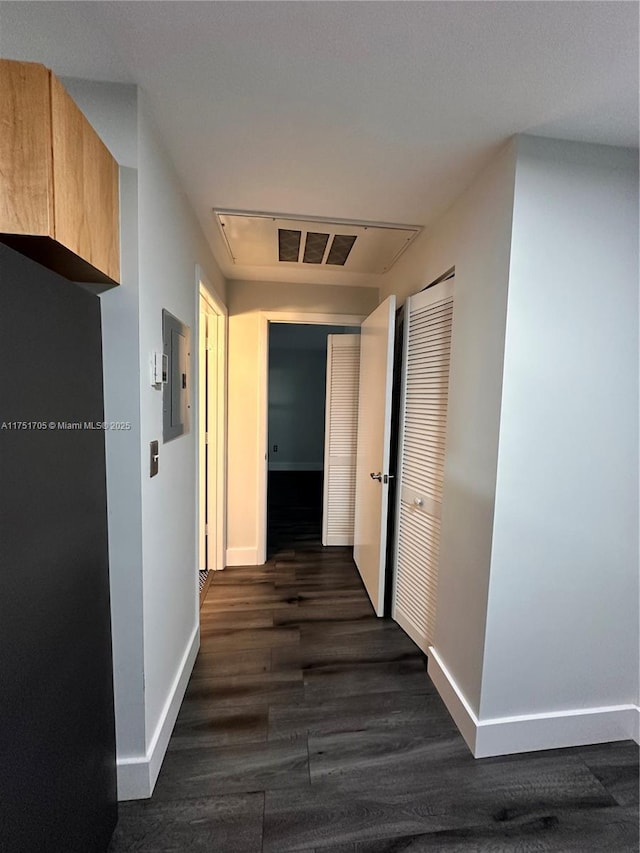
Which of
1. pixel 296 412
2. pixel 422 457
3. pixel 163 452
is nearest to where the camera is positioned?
pixel 163 452

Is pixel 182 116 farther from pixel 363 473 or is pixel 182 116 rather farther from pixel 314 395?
pixel 314 395

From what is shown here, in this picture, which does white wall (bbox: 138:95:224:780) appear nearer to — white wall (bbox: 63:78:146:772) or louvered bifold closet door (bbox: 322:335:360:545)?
white wall (bbox: 63:78:146:772)

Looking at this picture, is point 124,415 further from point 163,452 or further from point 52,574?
point 52,574

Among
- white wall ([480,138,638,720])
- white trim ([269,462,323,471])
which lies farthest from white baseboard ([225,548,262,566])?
white trim ([269,462,323,471])

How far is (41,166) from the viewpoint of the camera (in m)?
0.79

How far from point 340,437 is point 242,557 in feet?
4.43

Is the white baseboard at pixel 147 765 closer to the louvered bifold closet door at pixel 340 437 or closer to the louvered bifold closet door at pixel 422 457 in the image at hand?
the louvered bifold closet door at pixel 422 457

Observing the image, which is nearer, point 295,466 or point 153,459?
point 153,459

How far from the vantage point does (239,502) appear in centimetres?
284

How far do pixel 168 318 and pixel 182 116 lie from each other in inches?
25.7

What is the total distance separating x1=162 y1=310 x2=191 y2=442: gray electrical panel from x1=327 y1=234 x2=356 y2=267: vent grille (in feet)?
3.41

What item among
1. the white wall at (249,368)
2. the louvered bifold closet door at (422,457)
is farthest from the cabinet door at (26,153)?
the white wall at (249,368)

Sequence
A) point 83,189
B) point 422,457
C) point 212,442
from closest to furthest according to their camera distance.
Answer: point 83,189, point 422,457, point 212,442

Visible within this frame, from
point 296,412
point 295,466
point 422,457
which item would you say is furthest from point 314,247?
point 295,466
